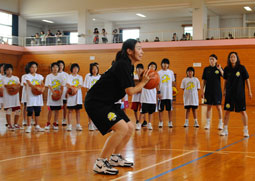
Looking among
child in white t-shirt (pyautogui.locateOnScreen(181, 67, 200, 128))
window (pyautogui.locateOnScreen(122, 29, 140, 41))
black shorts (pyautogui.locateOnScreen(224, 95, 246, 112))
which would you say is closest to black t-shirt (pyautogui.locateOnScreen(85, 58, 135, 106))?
black shorts (pyautogui.locateOnScreen(224, 95, 246, 112))

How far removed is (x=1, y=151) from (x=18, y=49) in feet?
64.2

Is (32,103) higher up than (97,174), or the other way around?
(32,103)

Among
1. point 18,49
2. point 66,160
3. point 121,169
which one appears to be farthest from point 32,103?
point 18,49

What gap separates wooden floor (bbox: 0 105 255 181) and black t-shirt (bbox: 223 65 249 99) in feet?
2.94

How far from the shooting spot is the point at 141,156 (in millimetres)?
4930

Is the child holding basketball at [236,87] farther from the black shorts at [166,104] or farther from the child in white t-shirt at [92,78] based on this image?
the child in white t-shirt at [92,78]

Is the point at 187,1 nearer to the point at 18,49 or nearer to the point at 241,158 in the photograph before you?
the point at 18,49

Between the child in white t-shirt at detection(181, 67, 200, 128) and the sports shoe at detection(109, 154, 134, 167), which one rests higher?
the child in white t-shirt at detection(181, 67, 200, 128)

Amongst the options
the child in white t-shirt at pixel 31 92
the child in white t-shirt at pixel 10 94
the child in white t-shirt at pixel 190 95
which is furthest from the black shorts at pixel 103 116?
the child in white t-shirt at pixel 190 95

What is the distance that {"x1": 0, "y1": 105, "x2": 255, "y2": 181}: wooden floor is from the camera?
3.85 m

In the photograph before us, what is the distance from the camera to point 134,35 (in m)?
26.4

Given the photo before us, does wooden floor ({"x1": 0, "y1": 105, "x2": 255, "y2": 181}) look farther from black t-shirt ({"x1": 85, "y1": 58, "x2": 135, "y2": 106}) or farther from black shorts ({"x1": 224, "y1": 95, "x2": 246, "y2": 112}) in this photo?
black t-shirt ({"x1": 85, "y1": 58, "x2": 135, "y2": 106})

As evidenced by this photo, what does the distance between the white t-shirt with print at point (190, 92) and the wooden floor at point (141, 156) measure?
138 centimetres

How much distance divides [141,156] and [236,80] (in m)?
3.18
